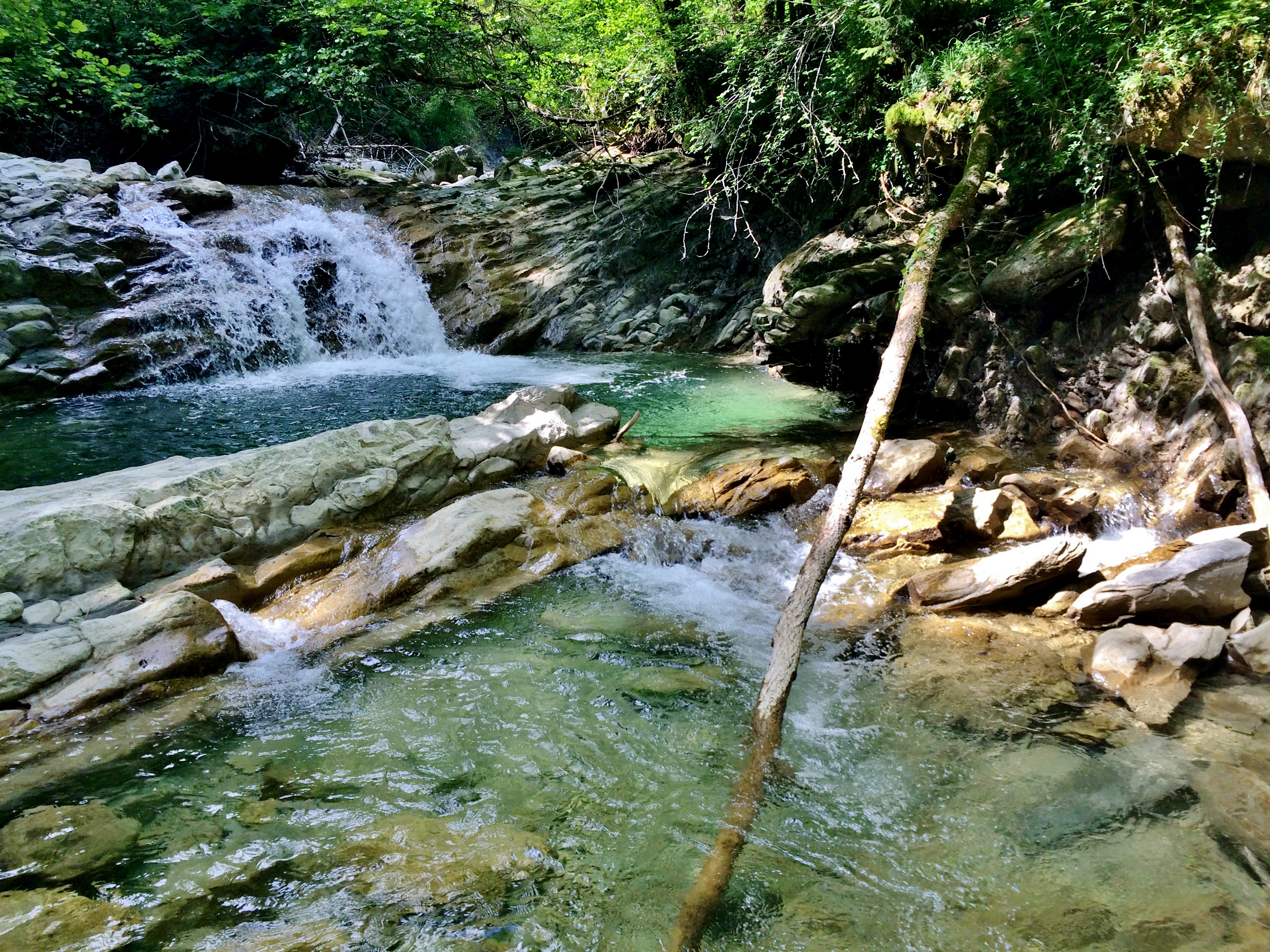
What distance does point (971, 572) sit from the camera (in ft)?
16.1

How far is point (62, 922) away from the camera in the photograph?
2.29 m

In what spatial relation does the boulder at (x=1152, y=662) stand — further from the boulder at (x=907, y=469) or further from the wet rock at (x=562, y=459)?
the wet rock at (x=562, y=459)

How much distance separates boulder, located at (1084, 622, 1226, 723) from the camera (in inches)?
143

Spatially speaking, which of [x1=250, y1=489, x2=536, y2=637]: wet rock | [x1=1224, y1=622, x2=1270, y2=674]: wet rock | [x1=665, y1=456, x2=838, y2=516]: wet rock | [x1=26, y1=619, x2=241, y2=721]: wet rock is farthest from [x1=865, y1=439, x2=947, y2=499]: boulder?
[x1=26, y1=619, x2=241, y2=721]: wet rock

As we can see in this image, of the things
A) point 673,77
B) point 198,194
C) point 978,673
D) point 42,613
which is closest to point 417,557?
point 42,613

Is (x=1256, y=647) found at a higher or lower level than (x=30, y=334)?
lower

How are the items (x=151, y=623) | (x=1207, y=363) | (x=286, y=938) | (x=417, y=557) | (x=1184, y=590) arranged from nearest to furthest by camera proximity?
(x=286, y=938), (x=151, y=623), (x=1184, y=590), (x=417, y=557), (x=1207, y=363)

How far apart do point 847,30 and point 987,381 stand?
4615 mm

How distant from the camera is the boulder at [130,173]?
1252 centimetres

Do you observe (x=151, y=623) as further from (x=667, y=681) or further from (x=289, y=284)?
(x=289, y=284)

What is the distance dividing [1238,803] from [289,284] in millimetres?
13443

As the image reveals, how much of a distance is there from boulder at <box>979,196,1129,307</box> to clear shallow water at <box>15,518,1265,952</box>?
16.1ft

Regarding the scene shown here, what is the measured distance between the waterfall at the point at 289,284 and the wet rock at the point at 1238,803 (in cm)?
1224

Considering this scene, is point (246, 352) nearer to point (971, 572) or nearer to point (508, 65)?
point (508, 65)
